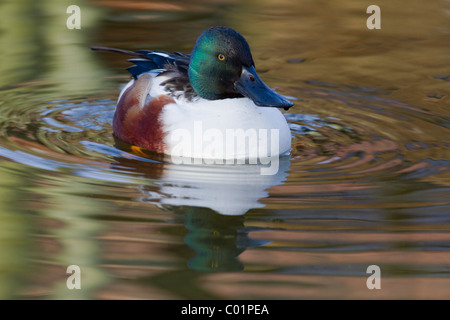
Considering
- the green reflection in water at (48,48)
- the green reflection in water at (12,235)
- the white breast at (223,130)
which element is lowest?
the green reflection in water at (12,235)

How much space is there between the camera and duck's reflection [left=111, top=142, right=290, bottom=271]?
13.8 feet

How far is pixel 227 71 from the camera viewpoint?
5574mm

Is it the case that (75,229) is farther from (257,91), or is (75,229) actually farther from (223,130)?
(257,91)

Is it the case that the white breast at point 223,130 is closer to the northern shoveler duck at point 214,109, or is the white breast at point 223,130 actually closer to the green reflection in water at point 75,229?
the northern shoveler duck at point 214,109

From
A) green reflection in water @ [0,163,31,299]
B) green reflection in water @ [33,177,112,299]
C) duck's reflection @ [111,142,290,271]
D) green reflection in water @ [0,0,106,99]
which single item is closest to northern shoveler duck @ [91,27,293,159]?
duck's reflection @ [111,142,290,271]

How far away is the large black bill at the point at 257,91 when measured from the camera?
5438 millimetres

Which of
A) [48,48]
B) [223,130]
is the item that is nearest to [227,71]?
[223,130]

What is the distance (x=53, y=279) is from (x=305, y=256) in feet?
3.92

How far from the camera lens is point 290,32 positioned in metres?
9.30

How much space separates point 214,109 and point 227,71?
0.88 feet

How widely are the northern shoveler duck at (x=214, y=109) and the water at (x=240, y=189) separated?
15 centimetres

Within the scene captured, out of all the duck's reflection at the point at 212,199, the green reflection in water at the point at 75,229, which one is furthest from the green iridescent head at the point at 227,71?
the green reflection in water at the point at 75,229

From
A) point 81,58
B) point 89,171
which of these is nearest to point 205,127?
point 89,171

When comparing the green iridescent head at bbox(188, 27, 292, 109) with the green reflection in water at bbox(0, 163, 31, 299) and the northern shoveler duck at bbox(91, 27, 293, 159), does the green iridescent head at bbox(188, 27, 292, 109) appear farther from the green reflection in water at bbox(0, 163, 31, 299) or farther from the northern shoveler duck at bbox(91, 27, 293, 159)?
the green reflection in water at bbox(0, 163, 31, 299)
